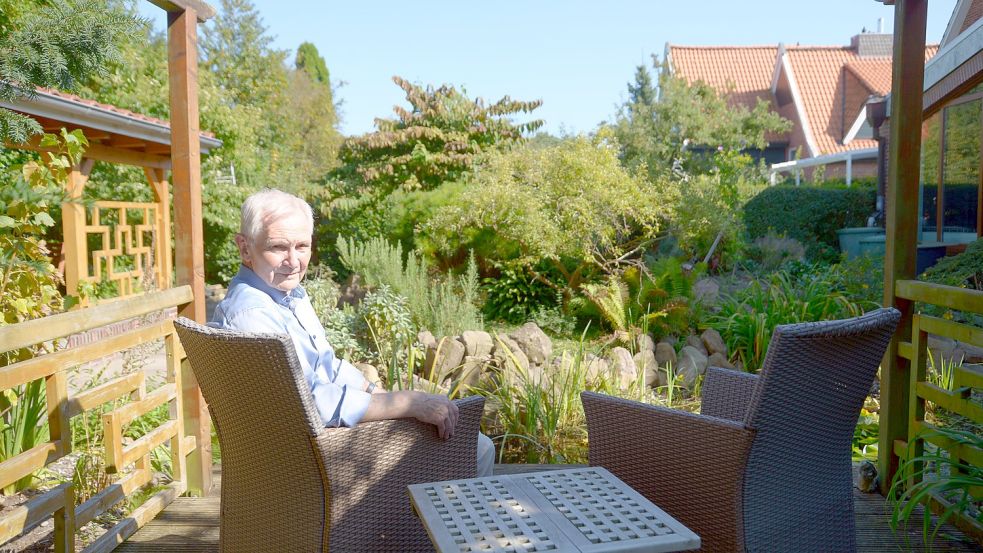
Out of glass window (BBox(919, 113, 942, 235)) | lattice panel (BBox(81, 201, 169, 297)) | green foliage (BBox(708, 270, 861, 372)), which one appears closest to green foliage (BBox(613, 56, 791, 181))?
glass window (BBox(919, 113, 942, 235))

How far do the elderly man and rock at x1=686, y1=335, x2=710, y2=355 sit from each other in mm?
4078

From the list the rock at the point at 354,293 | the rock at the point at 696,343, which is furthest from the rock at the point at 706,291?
the rock at the point at 354,293

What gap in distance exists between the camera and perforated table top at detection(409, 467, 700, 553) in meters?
1.45

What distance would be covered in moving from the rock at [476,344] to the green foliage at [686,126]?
408 inches

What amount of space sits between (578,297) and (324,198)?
6.89 m

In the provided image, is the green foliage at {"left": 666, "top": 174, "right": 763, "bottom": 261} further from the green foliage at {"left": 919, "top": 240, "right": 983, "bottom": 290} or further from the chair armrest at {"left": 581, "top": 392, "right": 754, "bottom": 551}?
the chair armrest at {"left": 581, "top": 392, "right": 754, "bottom": 551}

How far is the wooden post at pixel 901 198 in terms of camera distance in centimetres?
293

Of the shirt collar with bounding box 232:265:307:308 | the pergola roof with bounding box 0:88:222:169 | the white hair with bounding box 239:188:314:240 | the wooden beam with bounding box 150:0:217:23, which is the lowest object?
the shirt collar with bounding box 232:265:307:308

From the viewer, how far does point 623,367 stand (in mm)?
5098

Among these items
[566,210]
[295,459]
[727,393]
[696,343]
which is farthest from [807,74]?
[295,459]

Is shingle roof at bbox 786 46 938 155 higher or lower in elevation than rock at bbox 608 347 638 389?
higher

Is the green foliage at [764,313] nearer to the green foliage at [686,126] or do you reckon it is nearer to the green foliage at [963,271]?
the green foliage at [963,271]

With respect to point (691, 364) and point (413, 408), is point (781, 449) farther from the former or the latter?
point (691, 364)

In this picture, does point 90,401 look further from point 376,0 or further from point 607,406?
point 376,0
